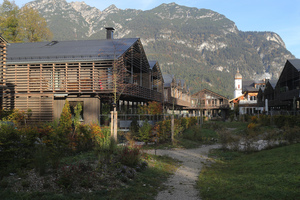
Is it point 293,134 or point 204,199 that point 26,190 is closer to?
point 204,199

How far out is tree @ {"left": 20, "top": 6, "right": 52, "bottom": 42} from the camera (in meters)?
48.9

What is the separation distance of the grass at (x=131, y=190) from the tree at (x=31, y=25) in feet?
147

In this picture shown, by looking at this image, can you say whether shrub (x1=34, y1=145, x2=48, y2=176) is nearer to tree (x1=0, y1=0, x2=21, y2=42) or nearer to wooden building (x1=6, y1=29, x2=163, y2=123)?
wooden building (x1=6, y1=29, x2=163, y2=123)

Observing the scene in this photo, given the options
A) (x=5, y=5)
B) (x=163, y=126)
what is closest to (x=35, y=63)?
(x=163, y=126)

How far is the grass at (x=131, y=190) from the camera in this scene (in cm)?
679

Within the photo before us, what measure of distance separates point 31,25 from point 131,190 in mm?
48452

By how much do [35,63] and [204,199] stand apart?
22135 mm

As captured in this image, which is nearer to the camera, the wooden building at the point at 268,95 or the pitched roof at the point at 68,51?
the pitched roof at the point at 68,51

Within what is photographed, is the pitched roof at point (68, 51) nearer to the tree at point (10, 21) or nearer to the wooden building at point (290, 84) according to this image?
the tree at point (10, 21)

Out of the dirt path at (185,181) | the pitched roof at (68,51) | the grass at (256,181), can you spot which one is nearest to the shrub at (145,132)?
the dirt path at (185,181)

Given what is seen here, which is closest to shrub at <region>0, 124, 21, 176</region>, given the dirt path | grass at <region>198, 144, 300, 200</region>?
the dirt path

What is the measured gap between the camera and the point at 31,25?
49438 millimetres

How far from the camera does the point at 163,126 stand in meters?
19.7

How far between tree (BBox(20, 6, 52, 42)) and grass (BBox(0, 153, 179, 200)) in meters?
44.7
